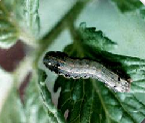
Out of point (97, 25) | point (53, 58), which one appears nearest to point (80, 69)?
point (53, 58)

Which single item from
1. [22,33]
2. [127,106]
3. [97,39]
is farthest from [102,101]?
[22,33]

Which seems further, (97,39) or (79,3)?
(79,3)

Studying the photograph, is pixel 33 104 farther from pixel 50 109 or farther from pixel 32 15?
pixel 32 15

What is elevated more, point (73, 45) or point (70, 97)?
point (73, 45)

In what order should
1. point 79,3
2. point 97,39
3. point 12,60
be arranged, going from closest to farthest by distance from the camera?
point 97,39 → point 79,3 → point 12,60

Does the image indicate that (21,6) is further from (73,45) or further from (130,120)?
(130,120)

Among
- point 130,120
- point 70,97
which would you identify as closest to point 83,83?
point 70,97

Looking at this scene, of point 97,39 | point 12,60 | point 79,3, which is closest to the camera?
point 97,39

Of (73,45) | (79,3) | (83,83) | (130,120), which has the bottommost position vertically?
(130,120)
